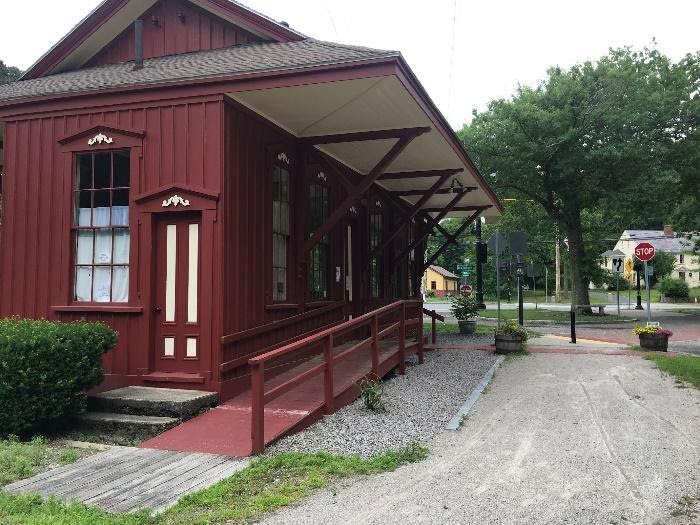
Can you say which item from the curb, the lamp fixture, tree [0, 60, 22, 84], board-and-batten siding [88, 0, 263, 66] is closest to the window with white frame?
board-and-batten siding [88, 0, 263, 66]

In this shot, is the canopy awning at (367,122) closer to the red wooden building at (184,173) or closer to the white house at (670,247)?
the red wooden building at (184,173)

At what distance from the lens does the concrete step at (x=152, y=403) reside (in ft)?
20.1

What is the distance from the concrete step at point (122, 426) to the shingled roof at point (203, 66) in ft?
12.9

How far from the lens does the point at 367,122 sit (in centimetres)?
840

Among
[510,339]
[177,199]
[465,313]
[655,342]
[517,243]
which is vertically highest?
[177,199]

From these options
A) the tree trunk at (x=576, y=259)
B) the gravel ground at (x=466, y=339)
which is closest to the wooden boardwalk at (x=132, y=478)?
the gravel ground at (x=466, y=339)

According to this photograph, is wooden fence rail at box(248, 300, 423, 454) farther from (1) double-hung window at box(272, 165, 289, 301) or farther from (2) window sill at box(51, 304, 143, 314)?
(2) window sill at box(51, 304, 143, 314)

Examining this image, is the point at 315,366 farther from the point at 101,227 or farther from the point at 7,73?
the point at 7,73

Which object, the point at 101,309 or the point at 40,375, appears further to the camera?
the point at 101,309

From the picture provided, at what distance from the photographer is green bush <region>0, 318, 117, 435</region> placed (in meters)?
5.53

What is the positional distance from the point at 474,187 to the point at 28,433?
1054cm

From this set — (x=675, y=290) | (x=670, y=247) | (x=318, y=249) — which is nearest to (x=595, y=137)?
(x=318, y=249)

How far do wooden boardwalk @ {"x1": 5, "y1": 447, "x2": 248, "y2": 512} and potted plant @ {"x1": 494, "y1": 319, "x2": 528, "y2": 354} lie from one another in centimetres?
819

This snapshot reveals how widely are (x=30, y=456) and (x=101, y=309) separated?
8.39 feet
